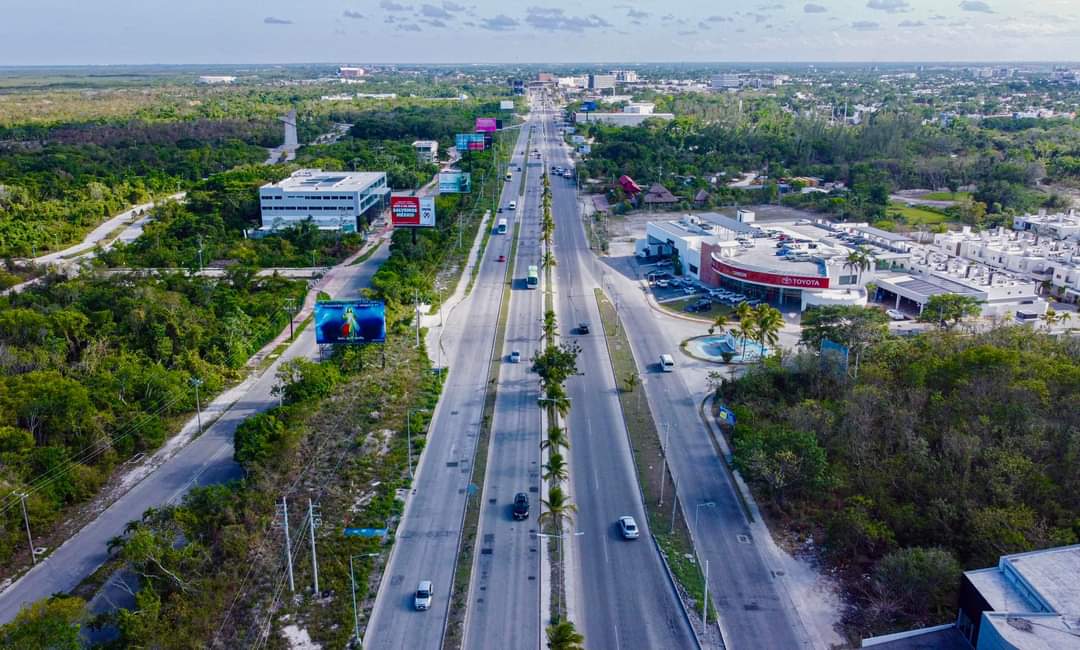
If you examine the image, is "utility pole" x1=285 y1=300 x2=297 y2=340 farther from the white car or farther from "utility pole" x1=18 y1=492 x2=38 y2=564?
the white car

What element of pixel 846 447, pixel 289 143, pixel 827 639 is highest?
pixel 289 143

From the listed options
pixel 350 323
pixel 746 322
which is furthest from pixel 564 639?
pixel 746 322

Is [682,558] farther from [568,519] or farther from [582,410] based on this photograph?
[582,410]

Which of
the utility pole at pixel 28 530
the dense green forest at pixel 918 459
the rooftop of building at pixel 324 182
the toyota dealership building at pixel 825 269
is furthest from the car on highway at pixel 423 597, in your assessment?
the rooftop of building at pixel 324 182

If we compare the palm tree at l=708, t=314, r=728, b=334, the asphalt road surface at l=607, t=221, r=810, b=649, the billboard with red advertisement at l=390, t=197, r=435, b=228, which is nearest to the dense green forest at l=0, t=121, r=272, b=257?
the billboard with red advertisement at l=390, t=197, r=435, b=228

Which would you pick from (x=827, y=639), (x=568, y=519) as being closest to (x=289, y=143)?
(x=568, y=519)

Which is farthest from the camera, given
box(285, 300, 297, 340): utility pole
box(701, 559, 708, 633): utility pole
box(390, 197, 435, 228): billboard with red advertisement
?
box(390, 197, 435, 228): billboard with red advertisement

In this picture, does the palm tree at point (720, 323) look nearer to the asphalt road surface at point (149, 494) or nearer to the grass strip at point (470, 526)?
the grass strip at point (470, 526)
